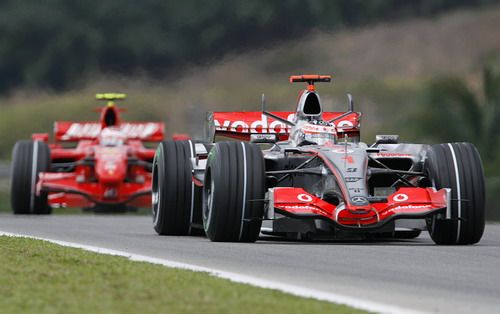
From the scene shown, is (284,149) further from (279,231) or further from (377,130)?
(377,130)

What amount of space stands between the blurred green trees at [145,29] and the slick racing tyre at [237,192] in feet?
45.6

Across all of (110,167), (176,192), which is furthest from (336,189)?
(110,167)

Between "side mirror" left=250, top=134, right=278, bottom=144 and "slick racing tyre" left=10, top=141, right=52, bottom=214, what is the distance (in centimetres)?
800

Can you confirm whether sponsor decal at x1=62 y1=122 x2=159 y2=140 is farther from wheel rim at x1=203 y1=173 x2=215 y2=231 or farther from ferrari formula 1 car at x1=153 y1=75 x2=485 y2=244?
wheel rim at x1=203 y1=173 x2=215 y2=231

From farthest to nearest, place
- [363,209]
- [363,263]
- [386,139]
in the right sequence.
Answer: [386,139] < [363,209] < [363,263]

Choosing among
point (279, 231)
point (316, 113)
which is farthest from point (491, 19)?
point (279, 231)

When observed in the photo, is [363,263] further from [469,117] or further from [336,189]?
[469,117]

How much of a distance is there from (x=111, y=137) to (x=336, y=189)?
12823 mm

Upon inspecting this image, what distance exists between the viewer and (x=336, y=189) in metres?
15.2

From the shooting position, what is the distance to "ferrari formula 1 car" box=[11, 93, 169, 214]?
81.8 ft

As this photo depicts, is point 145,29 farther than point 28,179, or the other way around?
point 145,29

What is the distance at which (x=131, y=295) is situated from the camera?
32.1 ft

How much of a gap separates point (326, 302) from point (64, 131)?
61.6 ft

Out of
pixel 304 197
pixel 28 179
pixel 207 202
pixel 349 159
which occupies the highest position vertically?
pixel 349 159
